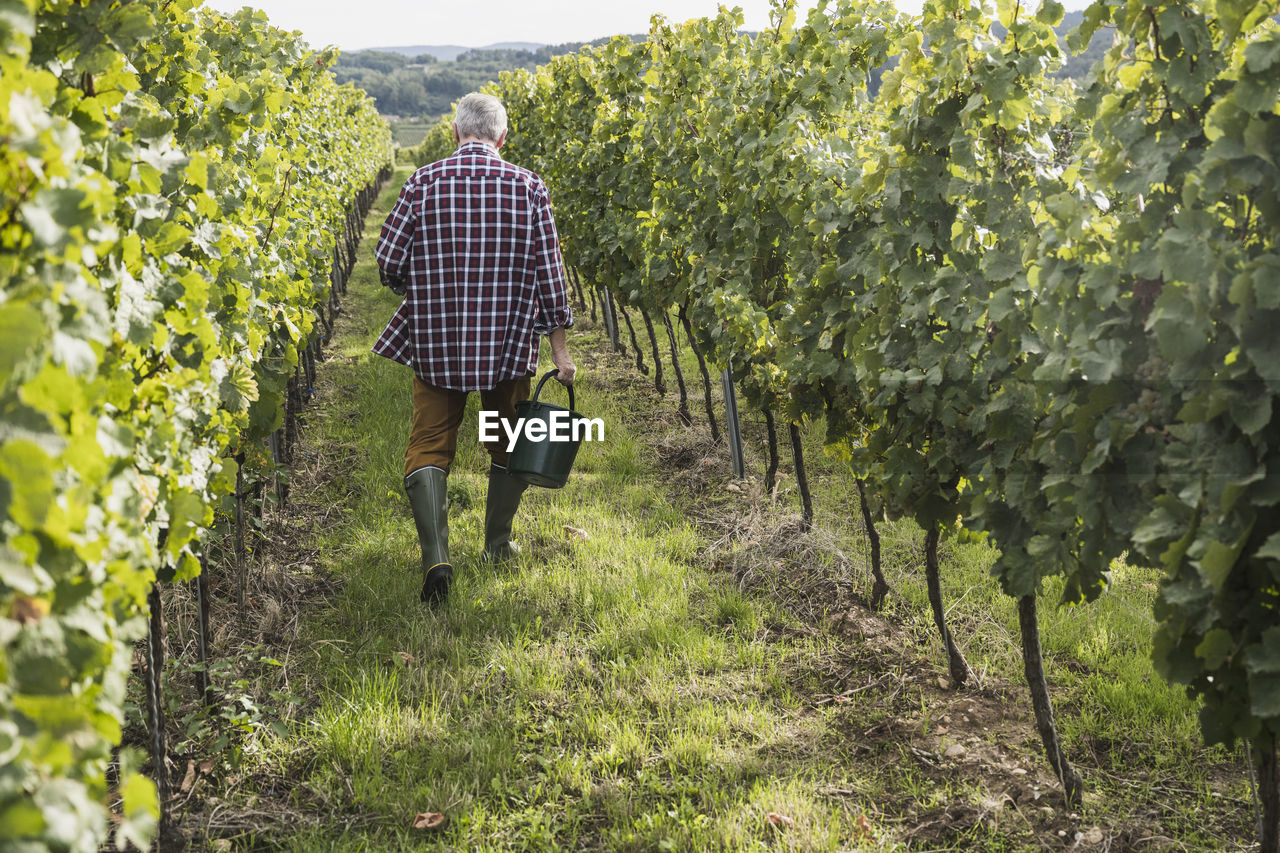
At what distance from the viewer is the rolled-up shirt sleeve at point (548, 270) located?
4.20 m

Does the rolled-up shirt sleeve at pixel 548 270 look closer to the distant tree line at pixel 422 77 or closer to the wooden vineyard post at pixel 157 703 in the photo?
the wooden vineyard post at pixel 157 703

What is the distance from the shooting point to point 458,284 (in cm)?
410

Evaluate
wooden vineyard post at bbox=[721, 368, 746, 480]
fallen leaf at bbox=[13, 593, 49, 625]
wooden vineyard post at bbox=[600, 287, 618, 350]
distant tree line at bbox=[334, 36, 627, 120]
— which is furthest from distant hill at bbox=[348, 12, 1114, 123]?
fallen leaf at bbox=[13, 593, 49, 625]

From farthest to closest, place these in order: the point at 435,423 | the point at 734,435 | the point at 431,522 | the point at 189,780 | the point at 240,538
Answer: the point at 734,435, the point at 435,423, the point at 431,522, the point at 240,538, the point at 189,780

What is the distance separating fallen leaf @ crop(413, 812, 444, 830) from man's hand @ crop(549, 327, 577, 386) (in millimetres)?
2023

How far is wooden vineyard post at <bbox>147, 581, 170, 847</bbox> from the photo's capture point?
2402 mm

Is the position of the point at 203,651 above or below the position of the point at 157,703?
below

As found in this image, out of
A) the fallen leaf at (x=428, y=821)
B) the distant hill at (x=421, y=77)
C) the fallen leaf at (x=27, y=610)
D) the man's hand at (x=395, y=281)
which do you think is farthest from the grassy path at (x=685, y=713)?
the distant hill at (x=421, y=77)

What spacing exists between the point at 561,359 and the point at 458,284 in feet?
1.90

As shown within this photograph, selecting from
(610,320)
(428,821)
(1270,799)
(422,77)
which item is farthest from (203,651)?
(422,77)

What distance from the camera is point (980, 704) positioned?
11.1 feet

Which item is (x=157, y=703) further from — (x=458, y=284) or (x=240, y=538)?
(x=458, y=284)

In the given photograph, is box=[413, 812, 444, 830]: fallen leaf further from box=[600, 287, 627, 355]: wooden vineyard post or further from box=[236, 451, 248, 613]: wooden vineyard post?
box=[600, 287, 627, 355]: wooden vineyard post

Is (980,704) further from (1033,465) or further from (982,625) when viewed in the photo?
(1033,465)
